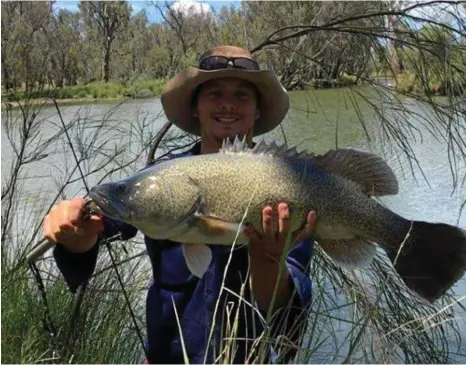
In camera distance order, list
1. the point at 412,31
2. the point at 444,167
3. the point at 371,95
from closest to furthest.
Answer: the point at 412,31, the point at 371,95, the point at 444,167

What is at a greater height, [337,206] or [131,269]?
[337,206]

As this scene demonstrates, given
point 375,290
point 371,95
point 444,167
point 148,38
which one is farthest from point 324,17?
point 148,38

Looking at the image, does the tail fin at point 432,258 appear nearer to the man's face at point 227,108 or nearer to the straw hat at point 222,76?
the man's face at point 227,108

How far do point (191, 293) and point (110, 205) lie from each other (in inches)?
19.6

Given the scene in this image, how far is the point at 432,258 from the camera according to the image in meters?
2.01

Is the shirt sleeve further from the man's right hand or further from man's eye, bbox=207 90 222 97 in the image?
man's eye, bbox=207 90 222 97

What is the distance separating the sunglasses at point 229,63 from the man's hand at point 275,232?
69 cm

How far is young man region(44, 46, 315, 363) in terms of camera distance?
1.95m

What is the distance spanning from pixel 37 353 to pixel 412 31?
7.96ft

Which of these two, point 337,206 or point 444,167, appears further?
point 444,167

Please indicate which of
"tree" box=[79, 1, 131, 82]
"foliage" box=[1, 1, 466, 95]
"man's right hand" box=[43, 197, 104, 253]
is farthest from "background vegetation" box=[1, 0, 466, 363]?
"tree" box=[79, 1, 131, 82]

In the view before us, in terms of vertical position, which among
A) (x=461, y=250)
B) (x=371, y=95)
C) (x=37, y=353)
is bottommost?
(x=37, y=353)

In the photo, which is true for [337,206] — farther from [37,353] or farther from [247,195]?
[37,353]

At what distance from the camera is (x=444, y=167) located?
290 inches
